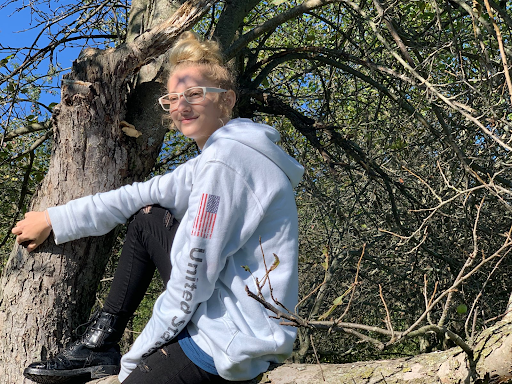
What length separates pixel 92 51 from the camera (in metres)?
2.92

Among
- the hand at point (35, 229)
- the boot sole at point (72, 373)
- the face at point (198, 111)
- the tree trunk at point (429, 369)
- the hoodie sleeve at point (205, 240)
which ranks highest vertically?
the face at point (198, 111)

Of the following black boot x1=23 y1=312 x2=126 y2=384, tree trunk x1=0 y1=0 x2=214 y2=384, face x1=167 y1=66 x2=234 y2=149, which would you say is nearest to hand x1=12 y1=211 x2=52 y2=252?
tree trunk x1=0 y1=0 x2=214 y2=384

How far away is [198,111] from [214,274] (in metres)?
0.80

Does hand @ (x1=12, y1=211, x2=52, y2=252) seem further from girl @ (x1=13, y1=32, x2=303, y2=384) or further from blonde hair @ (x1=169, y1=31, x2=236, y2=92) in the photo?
blonde hair @ (x1=169, y1=31, x2=236, y2=92)

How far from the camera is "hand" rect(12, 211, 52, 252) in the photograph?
8.41ft

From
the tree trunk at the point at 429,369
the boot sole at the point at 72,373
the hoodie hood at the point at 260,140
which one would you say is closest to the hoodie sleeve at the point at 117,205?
the hoodie hood at the point at 260,140

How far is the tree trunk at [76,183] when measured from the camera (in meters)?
2.66

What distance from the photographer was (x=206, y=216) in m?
1.87

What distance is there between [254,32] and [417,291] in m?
2.55

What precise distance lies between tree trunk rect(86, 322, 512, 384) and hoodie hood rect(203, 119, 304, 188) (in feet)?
2.35

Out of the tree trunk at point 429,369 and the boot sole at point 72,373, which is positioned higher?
the boot sole at point 72,373

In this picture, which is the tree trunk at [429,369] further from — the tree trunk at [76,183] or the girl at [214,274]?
the tree trunk at [76,183]

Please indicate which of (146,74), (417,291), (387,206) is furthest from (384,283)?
(146,74)

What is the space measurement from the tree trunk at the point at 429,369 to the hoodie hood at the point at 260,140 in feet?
2.35
